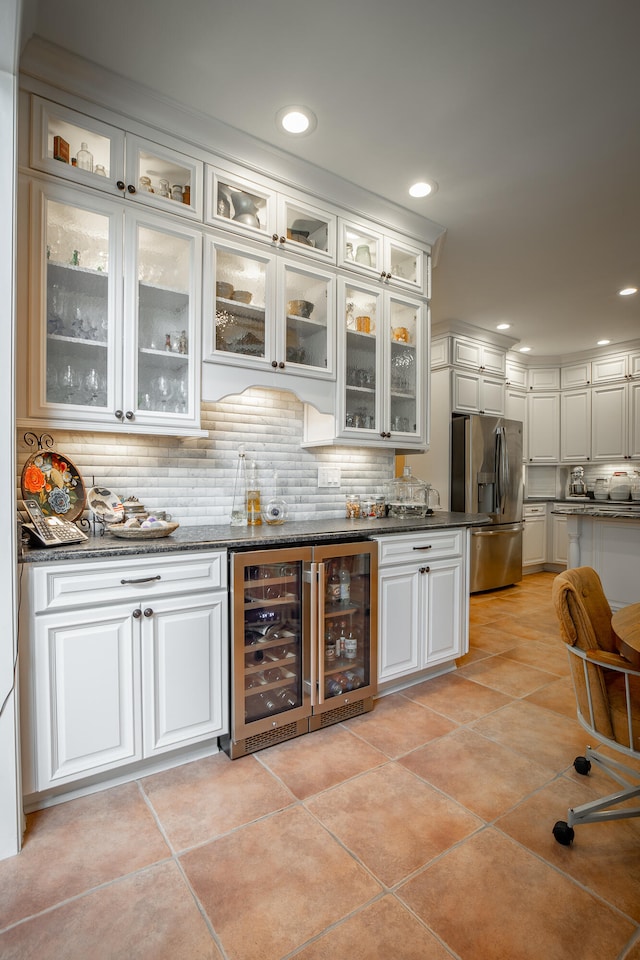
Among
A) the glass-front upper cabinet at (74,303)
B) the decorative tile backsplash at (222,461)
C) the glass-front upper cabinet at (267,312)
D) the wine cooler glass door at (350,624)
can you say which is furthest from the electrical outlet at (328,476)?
the glass-front upper cabinet at (74,303)

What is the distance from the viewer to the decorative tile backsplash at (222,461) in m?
2.32

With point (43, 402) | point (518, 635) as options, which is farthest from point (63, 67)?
point (518, 635)

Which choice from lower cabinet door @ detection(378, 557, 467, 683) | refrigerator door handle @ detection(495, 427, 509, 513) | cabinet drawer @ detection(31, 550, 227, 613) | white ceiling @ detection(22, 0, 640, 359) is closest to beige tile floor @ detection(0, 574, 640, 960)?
lower cabinet door @ detection(378, 557, 467, 683)

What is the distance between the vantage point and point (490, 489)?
17.1 ft

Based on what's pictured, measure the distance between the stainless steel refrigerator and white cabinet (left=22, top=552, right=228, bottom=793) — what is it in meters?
3.56

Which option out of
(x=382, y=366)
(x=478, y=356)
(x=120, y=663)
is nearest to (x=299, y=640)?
(x=120, y=663)

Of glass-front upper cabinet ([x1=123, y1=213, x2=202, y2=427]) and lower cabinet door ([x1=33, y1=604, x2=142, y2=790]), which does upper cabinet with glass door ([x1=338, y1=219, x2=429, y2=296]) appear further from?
lower cabinet door ([x1=33, y1=604, x2=142, y2=790])

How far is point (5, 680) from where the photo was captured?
62.1 inches

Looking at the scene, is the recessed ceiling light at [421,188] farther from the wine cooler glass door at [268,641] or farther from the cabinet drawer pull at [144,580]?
the cabinet drawer pull at [144,580]

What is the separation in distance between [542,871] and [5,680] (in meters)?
1.79

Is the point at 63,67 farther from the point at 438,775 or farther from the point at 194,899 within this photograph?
the point at 438,775

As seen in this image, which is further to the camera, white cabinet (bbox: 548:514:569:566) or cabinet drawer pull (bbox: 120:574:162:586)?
white cabinet (bbox: 548:514:569:566)

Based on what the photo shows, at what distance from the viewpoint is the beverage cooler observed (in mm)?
2109

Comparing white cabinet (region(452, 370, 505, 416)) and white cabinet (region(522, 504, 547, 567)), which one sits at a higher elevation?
white cabinet (region(452, 370, 505, 416))
